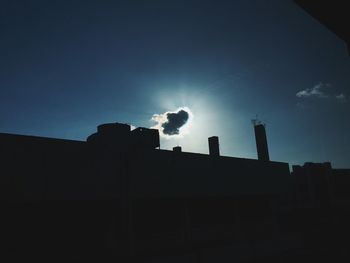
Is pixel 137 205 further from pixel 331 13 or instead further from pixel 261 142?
pixel 261 142

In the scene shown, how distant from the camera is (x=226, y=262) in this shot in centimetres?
1334

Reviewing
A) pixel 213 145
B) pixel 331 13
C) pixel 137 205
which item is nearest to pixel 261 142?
pixel 213 145

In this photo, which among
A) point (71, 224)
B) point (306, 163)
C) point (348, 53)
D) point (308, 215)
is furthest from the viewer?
point (306, 163)

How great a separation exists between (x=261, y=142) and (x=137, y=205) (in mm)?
13904

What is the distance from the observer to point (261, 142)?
23109 mm

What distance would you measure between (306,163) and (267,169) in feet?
51.4

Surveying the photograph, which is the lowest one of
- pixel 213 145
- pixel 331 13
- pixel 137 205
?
pixel 137 205

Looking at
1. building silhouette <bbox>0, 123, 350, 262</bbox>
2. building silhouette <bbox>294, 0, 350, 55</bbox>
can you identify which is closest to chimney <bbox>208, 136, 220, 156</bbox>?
building silhouette <bbox>0, 123, 350, 262</bbox>

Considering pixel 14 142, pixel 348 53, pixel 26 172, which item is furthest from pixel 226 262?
pixel 348 53

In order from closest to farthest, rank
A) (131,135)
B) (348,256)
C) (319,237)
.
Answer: (348,256), (131,135), (319,237)

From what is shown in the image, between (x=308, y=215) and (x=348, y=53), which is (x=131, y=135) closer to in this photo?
(x=348, y=53)

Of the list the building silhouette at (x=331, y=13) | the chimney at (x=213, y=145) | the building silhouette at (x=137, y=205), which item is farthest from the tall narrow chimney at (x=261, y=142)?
the building silhouette at (x=331, y=13)

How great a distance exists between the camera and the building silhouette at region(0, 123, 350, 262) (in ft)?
31.9

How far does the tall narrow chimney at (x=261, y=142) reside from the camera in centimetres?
2256
